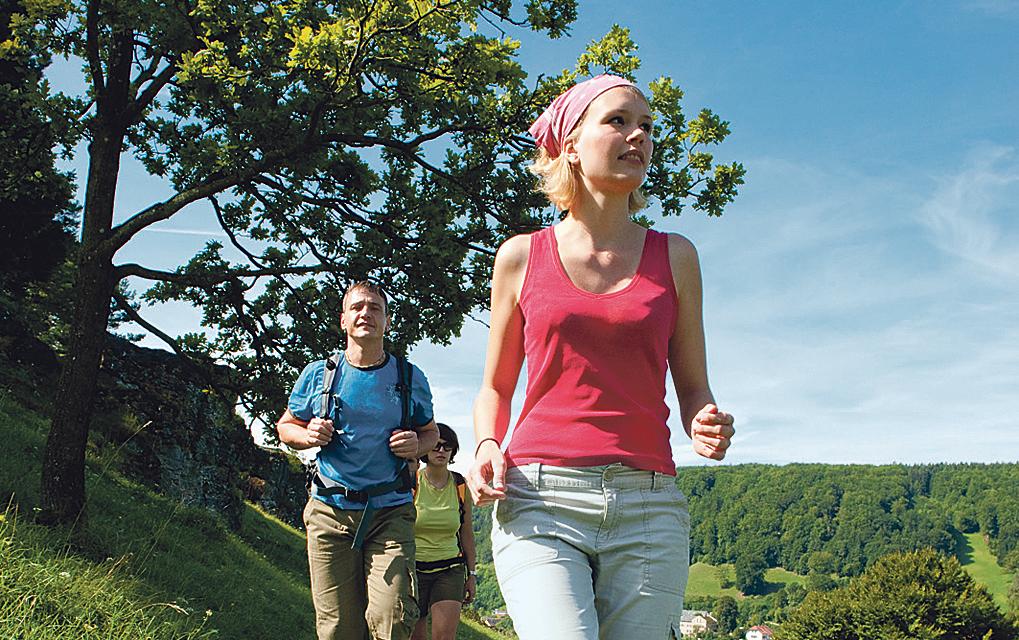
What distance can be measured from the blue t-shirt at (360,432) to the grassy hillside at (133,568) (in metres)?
1.63

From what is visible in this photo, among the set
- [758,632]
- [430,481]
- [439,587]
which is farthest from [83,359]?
[758,632]

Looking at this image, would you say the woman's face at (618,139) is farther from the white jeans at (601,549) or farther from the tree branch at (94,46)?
the tree branch at (94,46)

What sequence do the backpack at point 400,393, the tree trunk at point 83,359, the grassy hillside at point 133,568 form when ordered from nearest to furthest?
the backpack at point 400,393
the grassy hillside at point 133,568
the tree trunk at point 83,359

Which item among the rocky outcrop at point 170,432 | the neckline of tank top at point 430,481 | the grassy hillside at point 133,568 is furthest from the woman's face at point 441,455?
the rocky outcrop at point 170,432

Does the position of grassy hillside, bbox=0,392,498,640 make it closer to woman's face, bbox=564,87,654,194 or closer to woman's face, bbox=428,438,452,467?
woman's face, bbox=428,438,452,467

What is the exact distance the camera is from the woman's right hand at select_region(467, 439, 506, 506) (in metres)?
2.46

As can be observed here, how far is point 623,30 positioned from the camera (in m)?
9.73

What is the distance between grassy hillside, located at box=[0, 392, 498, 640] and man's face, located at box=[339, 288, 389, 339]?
7.29 ft

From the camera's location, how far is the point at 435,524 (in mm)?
7699

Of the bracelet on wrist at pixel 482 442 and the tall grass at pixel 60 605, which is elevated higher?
the bracelet on wrist at pixel 482 442

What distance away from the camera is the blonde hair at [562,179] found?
9.28 feet

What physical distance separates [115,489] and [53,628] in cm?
910

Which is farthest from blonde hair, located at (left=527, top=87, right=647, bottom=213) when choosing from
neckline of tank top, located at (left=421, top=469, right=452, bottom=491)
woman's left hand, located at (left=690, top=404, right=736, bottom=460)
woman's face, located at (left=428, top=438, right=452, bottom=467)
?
neckline of tank top, located at (left=421, top=469, right=452, bottom=491)

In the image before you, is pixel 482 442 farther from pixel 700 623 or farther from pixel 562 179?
pixel 700 623
